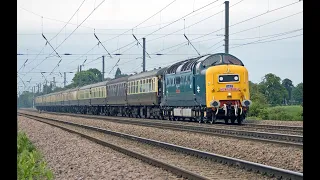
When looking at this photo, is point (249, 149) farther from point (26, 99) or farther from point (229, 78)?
point (26, 99)

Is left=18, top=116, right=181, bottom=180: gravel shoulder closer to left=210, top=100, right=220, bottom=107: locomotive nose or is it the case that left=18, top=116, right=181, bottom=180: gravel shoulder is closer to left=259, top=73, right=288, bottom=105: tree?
left=210, top=100, right=220, bottom=107: locomotive nose

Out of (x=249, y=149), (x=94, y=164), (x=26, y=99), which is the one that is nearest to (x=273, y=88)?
(x=249, y=149)

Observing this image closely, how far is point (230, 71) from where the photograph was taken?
24.6m

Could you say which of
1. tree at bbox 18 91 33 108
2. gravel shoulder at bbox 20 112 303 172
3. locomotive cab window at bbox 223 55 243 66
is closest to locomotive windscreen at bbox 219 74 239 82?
locomotive cab window at bbox 223 55 243 66

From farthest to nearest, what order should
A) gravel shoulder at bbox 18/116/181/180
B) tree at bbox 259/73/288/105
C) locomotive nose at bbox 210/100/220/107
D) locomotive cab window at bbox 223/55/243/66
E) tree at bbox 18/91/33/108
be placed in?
1. tree at bbox 18/91/33/108
2. tree at bbox 259/73/288/105
3. locomotive cab window at bbox 223/55/243/66
4. locomotive nose at bbox 210/100/220/107
5. gravel shoulder at bbox 18/116/181/180

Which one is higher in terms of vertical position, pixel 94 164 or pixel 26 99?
pixel 26 99

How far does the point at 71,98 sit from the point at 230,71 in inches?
1939

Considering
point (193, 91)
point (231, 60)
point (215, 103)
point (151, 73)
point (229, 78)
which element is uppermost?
point (231, 60)

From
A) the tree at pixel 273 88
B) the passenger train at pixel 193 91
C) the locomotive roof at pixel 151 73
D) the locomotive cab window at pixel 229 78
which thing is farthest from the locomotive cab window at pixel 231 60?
the tree at pixel 273 88

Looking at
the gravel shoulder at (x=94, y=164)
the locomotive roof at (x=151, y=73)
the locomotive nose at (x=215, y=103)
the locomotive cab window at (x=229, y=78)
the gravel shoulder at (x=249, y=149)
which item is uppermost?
the locomotive roof at (x=151, y=73)

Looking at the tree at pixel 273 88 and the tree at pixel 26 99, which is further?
the tree at pixel 26 99

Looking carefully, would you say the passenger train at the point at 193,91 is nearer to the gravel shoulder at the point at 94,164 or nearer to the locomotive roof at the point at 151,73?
the locomotive roof at the point at 151,73

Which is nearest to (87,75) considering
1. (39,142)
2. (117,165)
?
(39,142)

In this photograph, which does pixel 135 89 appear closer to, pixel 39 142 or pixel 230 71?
pixel 230 71
